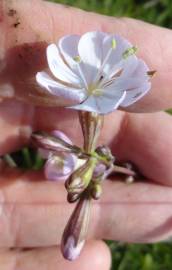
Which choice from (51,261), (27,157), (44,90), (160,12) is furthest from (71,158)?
(160,12)

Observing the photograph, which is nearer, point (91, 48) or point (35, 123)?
point (91, 48)

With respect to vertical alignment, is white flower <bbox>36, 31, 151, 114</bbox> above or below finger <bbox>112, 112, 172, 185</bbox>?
above

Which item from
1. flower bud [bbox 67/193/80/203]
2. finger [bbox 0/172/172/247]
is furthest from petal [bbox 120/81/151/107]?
finger [bbox 0/172/172/247]

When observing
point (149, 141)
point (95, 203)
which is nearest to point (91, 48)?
point (149, 141)

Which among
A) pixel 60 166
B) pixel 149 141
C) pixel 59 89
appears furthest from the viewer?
pixel 149 141

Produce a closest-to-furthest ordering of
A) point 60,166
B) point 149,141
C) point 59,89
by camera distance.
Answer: point 59,89 → point 60,166 → point 149,141

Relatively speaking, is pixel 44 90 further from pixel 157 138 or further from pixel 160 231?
pixel 160 231

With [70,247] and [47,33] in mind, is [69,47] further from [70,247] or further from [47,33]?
[70,247]

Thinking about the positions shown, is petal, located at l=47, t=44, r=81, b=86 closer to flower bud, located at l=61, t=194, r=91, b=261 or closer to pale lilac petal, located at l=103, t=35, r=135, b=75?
pale lilac petal, located at l=103, t=35, r=135, b=75
